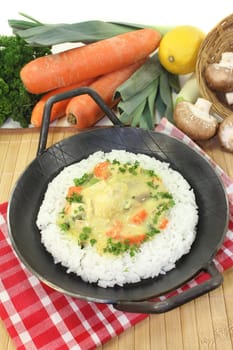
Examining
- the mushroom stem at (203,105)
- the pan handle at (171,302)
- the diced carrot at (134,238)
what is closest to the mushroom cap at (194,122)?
the mushroom stem at (203,105)

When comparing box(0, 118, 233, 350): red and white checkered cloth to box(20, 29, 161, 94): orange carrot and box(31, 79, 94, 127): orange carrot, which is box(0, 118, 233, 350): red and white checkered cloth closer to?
box(31, 79, 94, 127): orange carrot

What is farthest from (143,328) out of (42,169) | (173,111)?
(173,111)

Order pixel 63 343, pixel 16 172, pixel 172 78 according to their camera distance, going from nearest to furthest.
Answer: pixel 63 343, pixel 16 172, pixel 172 78

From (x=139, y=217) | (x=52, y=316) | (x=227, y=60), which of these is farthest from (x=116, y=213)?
(x=227, y=60)

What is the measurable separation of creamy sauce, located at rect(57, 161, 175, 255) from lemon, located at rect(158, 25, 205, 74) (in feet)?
2.96

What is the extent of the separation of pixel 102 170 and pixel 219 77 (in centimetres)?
A: 86

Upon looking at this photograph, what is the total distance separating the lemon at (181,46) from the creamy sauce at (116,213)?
0.90m

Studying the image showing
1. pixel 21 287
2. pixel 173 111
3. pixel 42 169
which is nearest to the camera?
pixel 21 287

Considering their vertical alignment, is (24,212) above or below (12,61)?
below

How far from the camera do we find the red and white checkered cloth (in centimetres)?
174

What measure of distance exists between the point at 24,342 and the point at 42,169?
780mm

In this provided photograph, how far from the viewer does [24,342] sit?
1.73 meters

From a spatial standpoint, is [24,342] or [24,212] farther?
[24,212]

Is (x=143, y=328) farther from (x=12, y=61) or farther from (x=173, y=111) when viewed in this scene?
(x=12, y=61)
